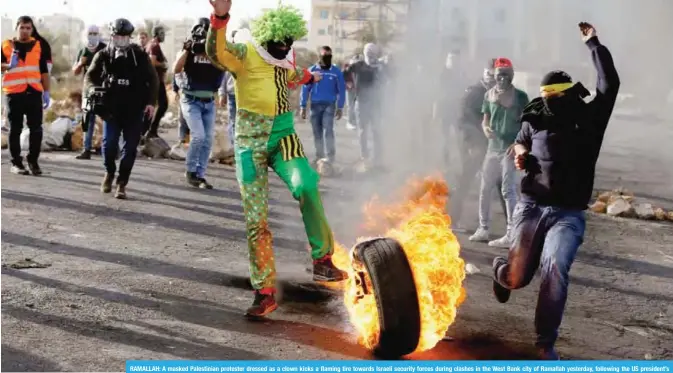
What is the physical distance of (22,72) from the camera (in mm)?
9898

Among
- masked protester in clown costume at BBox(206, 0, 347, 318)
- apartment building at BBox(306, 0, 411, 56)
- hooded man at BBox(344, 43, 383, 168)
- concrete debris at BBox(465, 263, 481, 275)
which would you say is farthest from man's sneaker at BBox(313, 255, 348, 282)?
hooded man at BBox(344, 43, 383, 168)

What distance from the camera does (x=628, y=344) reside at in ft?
16.5

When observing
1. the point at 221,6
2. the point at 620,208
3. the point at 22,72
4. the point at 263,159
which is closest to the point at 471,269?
the point at 263,159

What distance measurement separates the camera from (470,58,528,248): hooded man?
763 centimetres

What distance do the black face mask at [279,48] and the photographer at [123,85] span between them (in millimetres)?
3986

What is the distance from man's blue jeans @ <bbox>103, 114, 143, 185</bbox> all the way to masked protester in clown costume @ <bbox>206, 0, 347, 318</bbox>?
4028mm

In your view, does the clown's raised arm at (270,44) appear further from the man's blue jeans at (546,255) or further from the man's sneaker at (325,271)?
the man's blue jeans at (546,255)

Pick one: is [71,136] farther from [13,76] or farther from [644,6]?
[644,6]

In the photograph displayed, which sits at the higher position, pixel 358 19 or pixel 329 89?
pixel 358 19

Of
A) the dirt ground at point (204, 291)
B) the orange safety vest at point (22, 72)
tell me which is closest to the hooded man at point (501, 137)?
the dirt ground at point (204, 291)

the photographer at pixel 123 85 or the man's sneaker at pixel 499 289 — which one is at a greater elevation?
the photographer at pixel 123 85

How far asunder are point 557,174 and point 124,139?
220 inches

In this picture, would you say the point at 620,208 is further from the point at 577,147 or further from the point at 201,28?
the point at 577,147

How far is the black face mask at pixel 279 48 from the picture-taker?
17.3 feet
